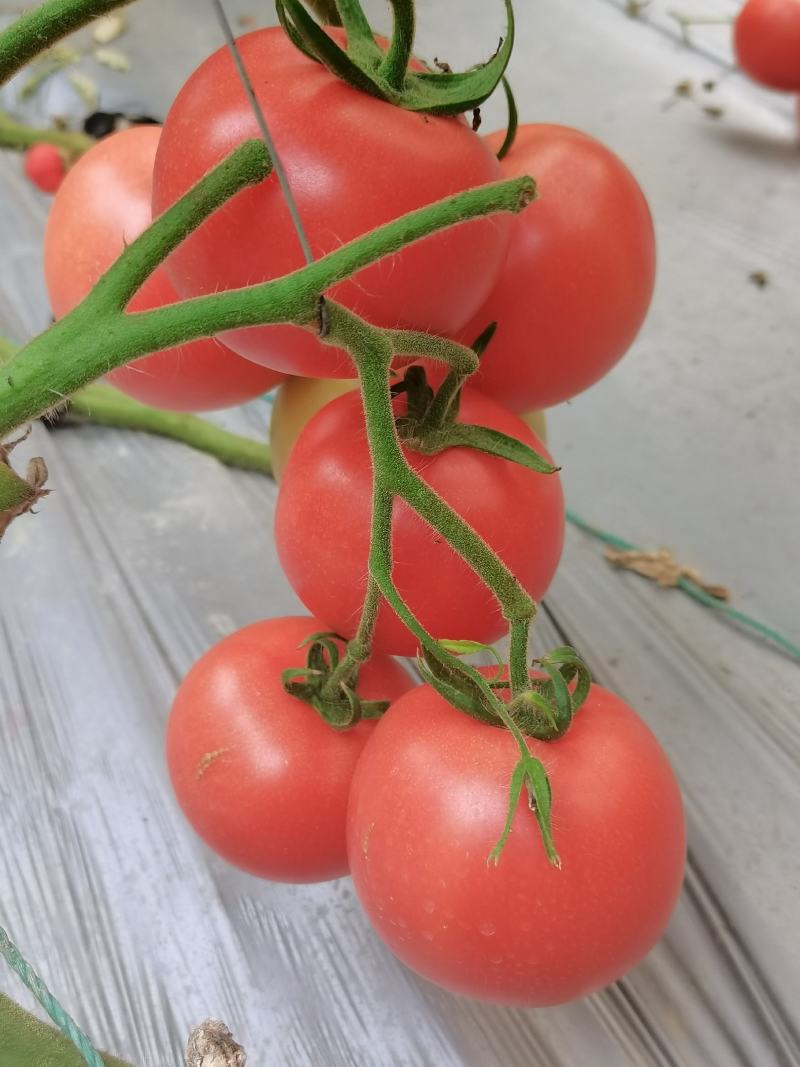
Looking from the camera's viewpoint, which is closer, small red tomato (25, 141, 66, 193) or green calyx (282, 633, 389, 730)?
green calyx (282, 633, 389, 730)

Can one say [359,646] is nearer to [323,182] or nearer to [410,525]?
[410,525]

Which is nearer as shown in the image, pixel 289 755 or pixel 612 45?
pixel 289 755

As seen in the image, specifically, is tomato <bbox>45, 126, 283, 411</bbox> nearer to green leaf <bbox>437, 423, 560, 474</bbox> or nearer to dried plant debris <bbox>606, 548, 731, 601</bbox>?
green leaf <bbox>437, 423, 560, 474</bbox>

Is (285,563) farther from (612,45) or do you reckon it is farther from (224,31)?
(612,45)

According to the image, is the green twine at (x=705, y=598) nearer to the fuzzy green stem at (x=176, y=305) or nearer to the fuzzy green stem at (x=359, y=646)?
the fuzzy green stem at (x=359, y=646)

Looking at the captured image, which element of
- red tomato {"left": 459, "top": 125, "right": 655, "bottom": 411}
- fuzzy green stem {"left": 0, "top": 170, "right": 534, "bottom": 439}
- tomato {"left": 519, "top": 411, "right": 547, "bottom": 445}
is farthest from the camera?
tomato {"left": 519, "top": 411, "right": 547, "bottom": 445}

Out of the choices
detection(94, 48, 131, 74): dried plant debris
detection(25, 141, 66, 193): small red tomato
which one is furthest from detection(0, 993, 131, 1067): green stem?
detection(94, 48, 131, 74): dried plant debris

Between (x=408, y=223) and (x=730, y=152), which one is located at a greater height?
(x=408, y=223)

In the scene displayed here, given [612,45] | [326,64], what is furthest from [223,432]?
[612,45]
